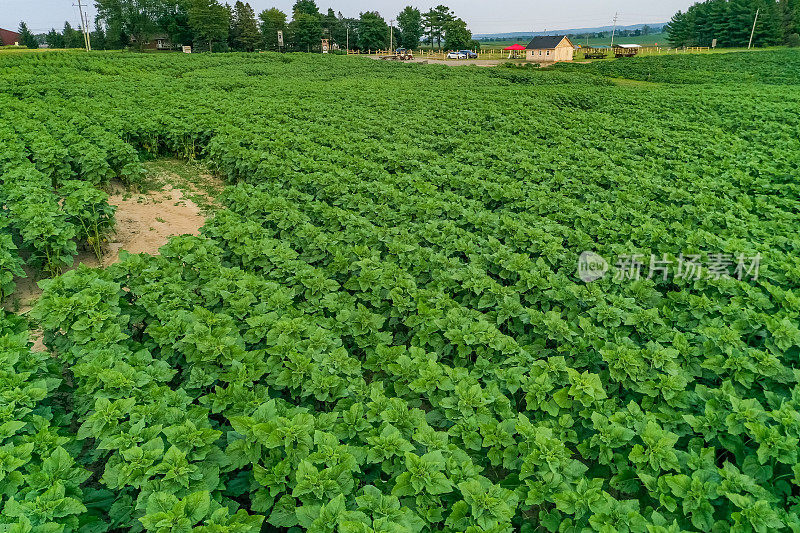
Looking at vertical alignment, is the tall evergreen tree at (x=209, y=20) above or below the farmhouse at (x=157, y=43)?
above

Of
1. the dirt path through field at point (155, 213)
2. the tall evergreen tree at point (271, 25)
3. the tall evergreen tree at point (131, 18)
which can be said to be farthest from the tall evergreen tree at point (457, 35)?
the dirt path through field at point (155, 213)

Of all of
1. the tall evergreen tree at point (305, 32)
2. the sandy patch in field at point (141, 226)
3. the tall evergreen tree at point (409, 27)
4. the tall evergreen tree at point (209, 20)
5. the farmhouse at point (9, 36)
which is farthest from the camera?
the farmhouse at point (9, 36)

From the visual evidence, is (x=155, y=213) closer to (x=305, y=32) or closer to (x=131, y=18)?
(x=305, y=32)

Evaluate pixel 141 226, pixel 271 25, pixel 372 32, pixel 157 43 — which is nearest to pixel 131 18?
pixel 157 43

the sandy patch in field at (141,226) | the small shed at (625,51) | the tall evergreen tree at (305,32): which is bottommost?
the sandy patch in field at (141,226)

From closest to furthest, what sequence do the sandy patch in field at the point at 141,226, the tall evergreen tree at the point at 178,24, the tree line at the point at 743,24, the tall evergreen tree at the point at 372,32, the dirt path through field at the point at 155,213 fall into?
1. the sandy patch in field at the point at 141,226
2. the dirt path through field at the point at 155,213
3. the tree line at the point at 743,24
4. the tall evergreen tree at the point at 178,24
5. the tall evergreen tree at the point at 372,32

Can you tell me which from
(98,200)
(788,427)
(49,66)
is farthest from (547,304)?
(49,66)

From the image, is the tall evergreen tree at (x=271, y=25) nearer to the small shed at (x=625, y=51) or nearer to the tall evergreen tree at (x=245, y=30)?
the tall evergreen tree at (x=245, y=30)
